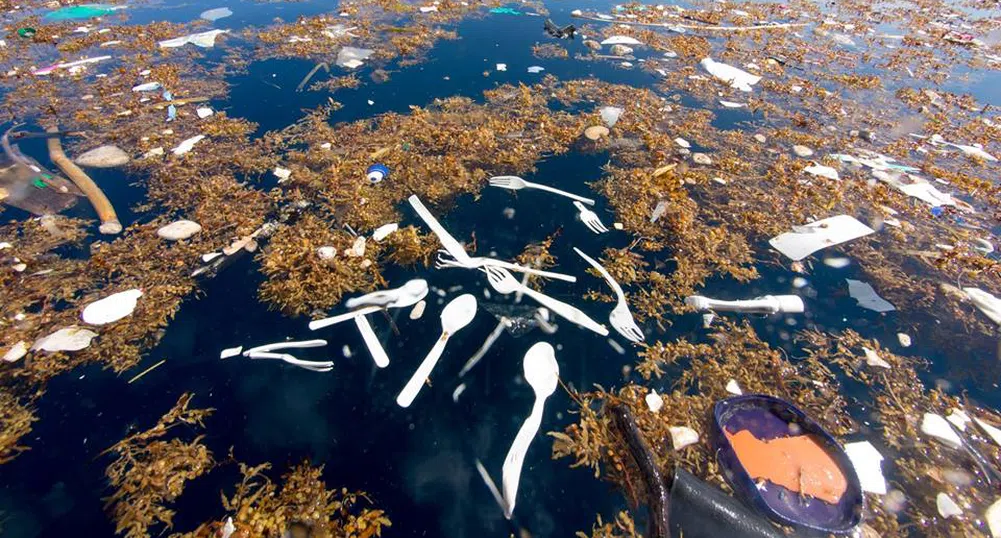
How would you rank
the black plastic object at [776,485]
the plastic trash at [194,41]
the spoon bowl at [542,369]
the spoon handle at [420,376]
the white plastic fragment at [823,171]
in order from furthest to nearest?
the plastic trash at [194,41] < the white plastic fragment at [823,171] < the spoon bowl at [542,369] < the spoon handle at [420,376] < the black plastic object at [776,485]

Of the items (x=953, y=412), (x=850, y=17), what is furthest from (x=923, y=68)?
(x=953, y=412)

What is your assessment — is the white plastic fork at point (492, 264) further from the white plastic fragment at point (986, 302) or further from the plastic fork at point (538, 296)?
the white plastic fragment at point (986, 302)

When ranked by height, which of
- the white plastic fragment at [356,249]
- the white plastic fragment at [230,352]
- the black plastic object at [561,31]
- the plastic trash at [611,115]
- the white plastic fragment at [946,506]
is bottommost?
the white plastic fragment at [946,506]

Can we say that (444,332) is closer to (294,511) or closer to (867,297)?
(294,511)

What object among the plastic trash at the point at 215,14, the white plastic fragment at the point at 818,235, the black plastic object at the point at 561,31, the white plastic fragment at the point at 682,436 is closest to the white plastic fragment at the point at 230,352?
the white plastic fragment at the point at 682,436

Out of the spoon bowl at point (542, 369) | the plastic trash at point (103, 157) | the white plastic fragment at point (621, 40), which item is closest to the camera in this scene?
the spoon bowl at point (542, 369)

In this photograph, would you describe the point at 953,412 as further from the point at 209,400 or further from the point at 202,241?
the point at 202,241
